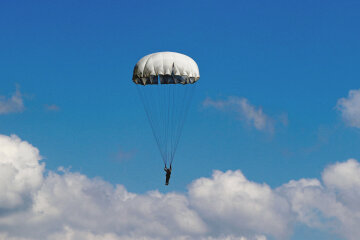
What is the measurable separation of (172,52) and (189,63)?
2562 millimetres

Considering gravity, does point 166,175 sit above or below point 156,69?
below

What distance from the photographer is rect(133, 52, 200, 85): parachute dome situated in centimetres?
8944

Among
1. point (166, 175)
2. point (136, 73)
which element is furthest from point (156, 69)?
point (166, 175)

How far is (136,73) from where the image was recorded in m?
91.0

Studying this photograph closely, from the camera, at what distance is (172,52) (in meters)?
91.7

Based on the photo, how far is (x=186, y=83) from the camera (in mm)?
92500

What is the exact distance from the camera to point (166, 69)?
3519 inches

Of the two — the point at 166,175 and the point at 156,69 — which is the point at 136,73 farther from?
the point at 166,175

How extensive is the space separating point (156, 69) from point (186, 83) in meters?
5.10

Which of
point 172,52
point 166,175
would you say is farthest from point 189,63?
point 166,175

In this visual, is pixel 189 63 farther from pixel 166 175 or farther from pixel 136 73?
pixel 166 175

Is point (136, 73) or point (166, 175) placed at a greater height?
point (136, 73)

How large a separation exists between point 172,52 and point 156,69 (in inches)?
150

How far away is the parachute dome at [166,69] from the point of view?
8944 centimetres
